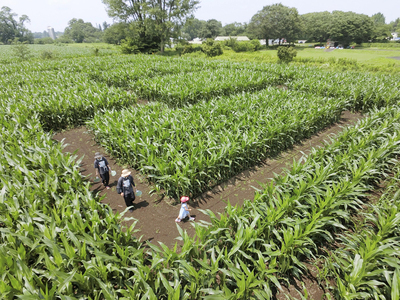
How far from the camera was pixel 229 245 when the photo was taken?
3.09 metres

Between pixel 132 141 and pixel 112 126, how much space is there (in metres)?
1.55

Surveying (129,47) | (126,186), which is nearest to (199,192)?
(126,186)

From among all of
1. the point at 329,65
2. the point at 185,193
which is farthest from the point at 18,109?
the point at 329,65

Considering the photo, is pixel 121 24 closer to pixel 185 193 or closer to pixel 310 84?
pixel 310 84

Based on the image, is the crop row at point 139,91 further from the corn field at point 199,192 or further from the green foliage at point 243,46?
the green foliage at point 243,46

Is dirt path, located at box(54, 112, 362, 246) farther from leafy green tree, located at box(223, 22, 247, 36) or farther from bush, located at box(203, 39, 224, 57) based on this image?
leafy green tree, located at box(223, 22, 247, 36)

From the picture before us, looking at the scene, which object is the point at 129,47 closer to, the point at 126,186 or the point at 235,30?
the point at 126,186

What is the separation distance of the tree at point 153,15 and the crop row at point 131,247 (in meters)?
36.3

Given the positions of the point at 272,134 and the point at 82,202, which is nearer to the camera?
the point at 82,202

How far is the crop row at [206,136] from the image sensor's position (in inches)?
178

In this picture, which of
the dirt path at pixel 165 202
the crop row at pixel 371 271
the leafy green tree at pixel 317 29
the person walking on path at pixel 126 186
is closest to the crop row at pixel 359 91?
the dirt path at pixel 165 202

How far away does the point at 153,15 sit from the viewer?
33.5m

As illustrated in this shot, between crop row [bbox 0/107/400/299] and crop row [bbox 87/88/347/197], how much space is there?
4.70ft

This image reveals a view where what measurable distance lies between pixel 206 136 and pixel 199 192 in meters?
1.91
